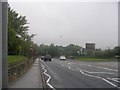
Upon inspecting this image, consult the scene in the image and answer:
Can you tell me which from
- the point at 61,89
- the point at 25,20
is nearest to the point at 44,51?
the point at 25,20

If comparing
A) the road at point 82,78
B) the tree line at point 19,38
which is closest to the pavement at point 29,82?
the road at point 82,78

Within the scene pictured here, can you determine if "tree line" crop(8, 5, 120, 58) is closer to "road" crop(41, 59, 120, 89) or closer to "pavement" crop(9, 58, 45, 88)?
"road" crop(41, 59, 120, 89)

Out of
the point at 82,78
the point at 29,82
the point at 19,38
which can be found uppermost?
the point at 19,38

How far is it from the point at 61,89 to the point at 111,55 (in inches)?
3366

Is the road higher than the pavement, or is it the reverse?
the pavement

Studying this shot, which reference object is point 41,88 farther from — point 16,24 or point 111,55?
point 111,55

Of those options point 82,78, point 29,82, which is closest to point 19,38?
point 82,78

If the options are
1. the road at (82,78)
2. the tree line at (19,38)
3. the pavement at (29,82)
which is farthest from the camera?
the tree line at (19,38)

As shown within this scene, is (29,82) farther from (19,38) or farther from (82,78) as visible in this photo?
(19,38)

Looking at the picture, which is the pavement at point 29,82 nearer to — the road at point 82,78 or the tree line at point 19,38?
the road at point 82,78

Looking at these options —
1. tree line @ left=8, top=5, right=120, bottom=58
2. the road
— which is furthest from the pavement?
tree line @ left=8, top=5, right=120, bottom=58

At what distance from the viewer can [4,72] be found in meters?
9.78

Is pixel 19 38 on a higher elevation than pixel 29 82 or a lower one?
higher

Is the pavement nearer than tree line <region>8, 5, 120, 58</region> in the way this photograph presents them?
Yes
